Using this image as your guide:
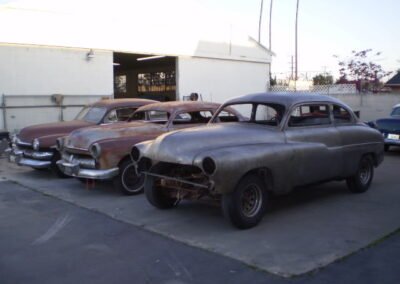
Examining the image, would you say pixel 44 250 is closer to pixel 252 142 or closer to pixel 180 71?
pixel 252 142

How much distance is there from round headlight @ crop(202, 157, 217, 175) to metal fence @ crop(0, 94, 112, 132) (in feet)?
33.6

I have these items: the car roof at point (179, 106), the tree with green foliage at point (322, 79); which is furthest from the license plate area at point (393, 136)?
the tree with green foliage at point (322, 79)

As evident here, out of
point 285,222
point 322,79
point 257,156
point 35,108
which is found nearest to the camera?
point 257,156

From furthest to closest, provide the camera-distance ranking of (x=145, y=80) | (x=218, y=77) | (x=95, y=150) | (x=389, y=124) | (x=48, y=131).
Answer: (x=145, y=80) → (x=218, y=77) → (x=389, y=124) → (x=48, y=131) → (x=95, y=150)

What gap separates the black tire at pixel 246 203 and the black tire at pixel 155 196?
1413mm

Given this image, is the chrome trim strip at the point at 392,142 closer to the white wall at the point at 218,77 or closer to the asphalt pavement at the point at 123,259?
the asphalt pavement at the point at 123,259

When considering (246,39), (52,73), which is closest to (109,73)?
(52,73)

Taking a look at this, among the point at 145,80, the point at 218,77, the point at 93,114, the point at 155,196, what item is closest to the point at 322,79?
the point at 145,80

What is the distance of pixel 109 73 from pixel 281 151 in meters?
12.0

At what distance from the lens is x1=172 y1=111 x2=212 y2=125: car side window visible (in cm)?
916

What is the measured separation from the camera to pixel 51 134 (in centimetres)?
1023

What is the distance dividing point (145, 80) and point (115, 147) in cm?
2244

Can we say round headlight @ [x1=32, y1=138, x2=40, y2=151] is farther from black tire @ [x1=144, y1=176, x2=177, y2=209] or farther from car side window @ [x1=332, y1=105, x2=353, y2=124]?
car side window @ [x1=332, y1=105, x2=353, y2=124]

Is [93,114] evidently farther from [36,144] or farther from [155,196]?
[155,196]
